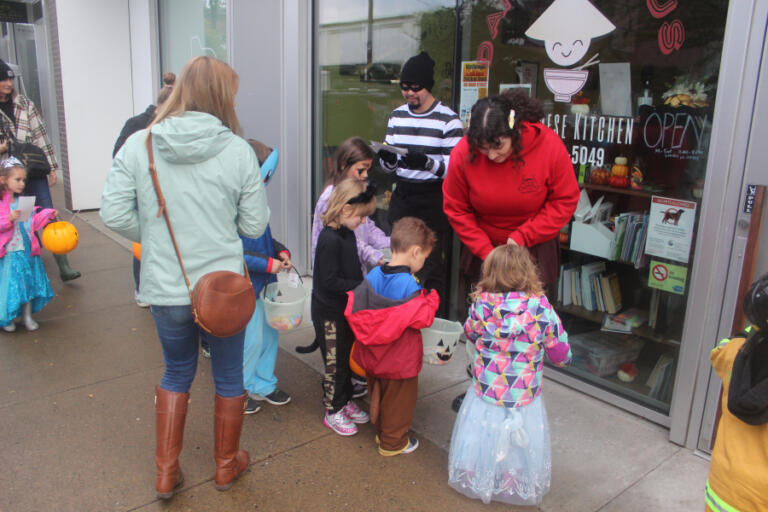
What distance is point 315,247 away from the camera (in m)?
3.35

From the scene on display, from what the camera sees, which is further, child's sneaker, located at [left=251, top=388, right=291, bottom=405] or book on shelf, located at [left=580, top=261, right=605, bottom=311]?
book on shelf, located at [left=580, top=261, right=605, bottom=311]

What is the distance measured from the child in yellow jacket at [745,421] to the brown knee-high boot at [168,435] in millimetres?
2114

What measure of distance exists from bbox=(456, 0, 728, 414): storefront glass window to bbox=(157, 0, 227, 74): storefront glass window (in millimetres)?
3903

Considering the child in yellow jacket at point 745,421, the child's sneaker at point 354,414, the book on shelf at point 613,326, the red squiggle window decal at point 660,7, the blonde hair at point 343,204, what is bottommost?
the child's sneaker at point 354,414

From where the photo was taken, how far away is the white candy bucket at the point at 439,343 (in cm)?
305

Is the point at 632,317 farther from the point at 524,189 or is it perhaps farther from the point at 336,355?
the point at 336,355

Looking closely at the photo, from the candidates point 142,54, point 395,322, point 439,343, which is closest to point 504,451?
point 439,343

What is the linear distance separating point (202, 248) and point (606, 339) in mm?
2566

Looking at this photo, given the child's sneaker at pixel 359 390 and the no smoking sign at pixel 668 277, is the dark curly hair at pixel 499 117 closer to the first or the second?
the no smoking sign at pixel 668 277

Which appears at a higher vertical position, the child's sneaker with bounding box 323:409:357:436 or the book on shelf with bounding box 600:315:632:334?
the book on shelf with bounding box 600:315:632:334

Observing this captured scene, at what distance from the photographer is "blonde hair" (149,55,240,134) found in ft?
8.45

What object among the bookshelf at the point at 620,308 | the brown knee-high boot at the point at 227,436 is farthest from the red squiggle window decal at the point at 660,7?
the brown knee-high boot at the point at 227,436

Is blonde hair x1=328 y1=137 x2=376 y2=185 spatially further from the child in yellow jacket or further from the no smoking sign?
the child in yellow jacket

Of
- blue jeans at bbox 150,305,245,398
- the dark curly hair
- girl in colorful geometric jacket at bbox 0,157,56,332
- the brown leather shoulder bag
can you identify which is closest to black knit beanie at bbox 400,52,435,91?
the dark curly hair
